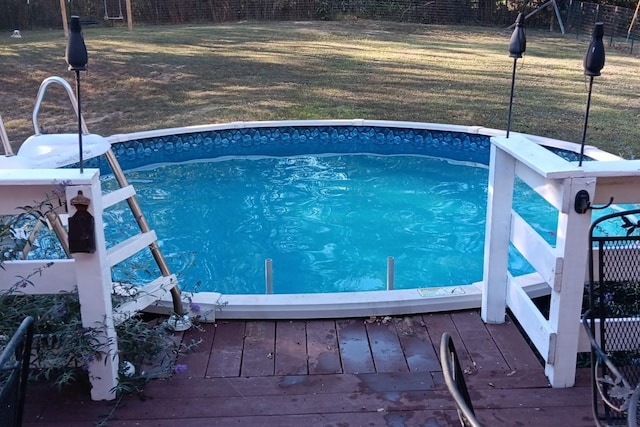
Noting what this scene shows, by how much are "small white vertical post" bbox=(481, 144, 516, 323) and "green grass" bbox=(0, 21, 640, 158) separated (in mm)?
4274

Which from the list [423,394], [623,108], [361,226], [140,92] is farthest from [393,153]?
[423,394]

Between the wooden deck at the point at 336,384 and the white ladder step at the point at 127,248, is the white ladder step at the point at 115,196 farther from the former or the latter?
the wooden deck at the point at 336,384

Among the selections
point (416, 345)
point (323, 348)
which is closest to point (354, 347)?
point (323, 348)

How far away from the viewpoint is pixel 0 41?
14781 millimetres

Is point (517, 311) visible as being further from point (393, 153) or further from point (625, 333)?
point (393, 153)

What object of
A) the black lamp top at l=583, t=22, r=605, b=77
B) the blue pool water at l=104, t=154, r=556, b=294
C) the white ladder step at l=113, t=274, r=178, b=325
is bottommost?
the blue pool water at l=104, t=154, r=556, b=294

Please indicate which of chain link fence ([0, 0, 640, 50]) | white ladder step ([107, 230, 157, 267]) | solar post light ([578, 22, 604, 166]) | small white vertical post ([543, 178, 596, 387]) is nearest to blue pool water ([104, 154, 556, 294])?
white ladder step ([107, 230, 157, 267])

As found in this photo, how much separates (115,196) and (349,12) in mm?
19563

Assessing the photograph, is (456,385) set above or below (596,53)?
below

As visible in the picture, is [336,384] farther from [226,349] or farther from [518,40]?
[518,40]

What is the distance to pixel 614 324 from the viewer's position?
81.3 inches

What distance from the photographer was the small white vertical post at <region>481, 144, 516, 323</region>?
2541 mm

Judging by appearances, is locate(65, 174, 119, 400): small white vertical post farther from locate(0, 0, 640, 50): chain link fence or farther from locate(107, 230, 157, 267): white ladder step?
locate(0, 0, 640, 50): chain link fence

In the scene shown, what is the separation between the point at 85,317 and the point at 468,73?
10.5m
